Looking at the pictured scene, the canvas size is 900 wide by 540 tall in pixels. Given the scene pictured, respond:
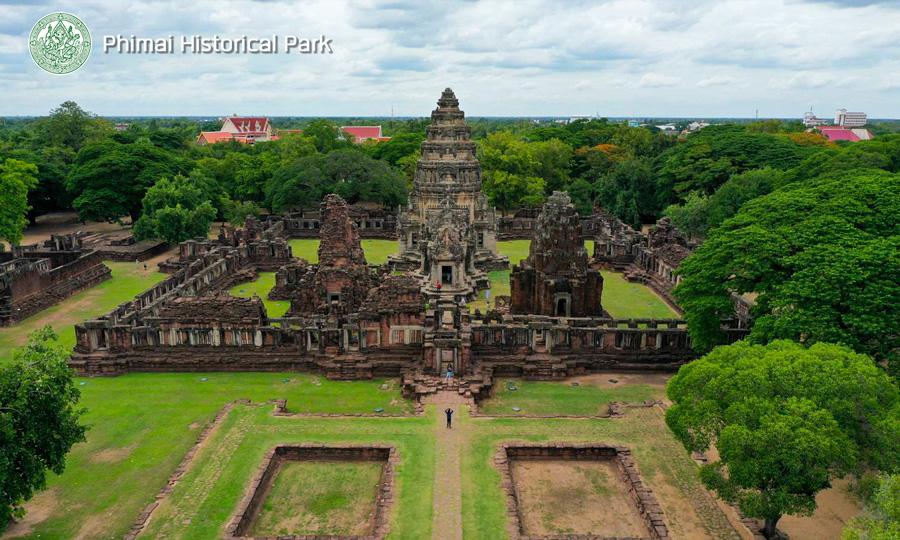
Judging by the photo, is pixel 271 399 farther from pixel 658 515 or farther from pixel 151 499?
pixel 658 515

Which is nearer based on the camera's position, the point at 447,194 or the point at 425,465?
the point at 425,465

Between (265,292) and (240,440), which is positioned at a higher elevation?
(265,292)

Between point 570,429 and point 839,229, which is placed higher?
point 839,229

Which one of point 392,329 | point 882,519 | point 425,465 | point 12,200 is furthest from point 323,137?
point 882,519

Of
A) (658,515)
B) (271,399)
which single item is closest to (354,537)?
(658,515)

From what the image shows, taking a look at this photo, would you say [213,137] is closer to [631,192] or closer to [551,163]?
[551,163]

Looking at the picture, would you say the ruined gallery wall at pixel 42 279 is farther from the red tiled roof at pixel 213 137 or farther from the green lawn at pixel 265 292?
the red tiled roof at pixel 213 137
